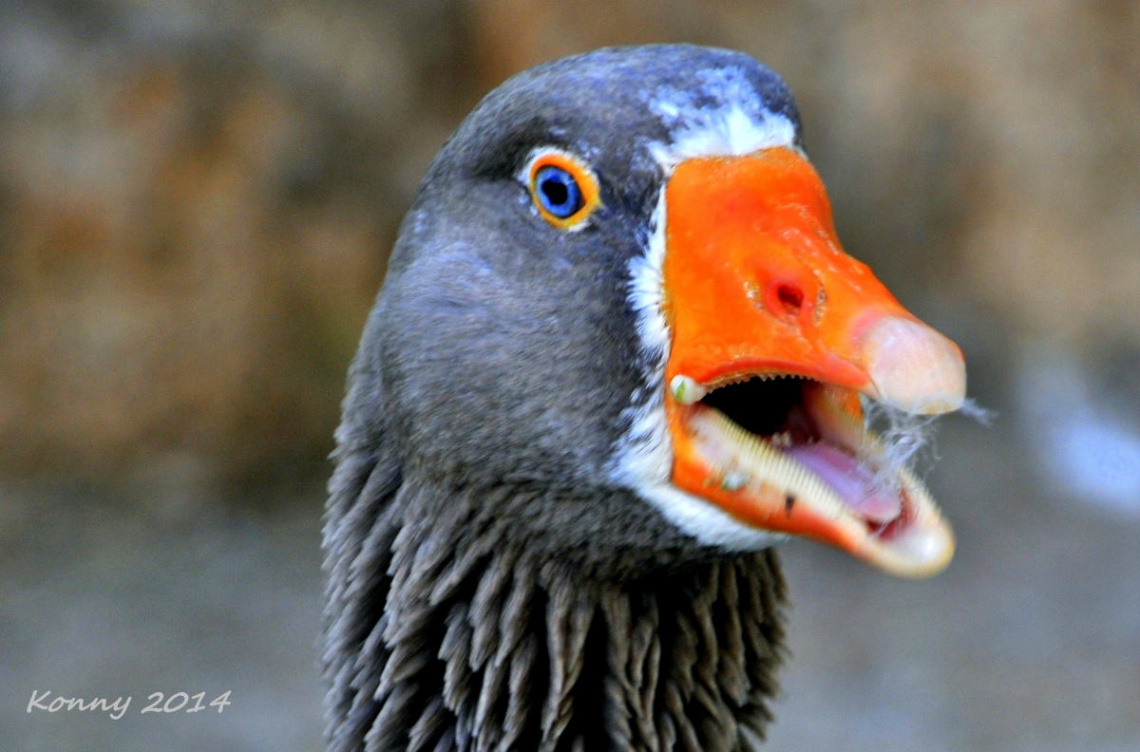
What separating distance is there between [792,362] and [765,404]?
1.20 feet

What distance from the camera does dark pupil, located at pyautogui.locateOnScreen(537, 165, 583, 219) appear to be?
96.7 inches

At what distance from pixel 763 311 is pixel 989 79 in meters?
6.71

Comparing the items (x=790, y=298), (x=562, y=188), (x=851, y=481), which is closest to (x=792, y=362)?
(x=790, y=298)

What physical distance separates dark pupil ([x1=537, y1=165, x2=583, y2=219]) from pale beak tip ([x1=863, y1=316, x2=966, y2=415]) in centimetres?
70

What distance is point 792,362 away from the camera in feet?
6.90

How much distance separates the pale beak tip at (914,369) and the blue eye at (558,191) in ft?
2.30

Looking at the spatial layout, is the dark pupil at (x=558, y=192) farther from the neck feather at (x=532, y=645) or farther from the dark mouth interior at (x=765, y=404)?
the neck feather at (x=532, y=645)

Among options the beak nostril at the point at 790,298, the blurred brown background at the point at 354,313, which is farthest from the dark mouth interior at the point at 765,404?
the blurred brown background at the point at 354,313

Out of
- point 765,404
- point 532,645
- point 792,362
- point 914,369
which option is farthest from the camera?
point 532,645

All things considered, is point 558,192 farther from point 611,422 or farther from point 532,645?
point 532,645

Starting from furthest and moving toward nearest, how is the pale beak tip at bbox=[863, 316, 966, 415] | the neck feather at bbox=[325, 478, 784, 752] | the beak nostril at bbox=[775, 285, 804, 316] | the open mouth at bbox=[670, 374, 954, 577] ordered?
1. the neck feather at bbox=[325, 478, 784, 752]
2. the beak nostril at bbox=[775, 285, 804, 316]
3. the open mouth at bbox=[670, 374, 954, 577]
4. the pale beak tip at bbox=[863, 316, 966, 415]

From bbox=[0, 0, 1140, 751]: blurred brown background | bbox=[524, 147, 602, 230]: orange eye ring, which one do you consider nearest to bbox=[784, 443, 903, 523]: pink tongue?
bbox=[524, 147, 602, 230]: orange eye ring

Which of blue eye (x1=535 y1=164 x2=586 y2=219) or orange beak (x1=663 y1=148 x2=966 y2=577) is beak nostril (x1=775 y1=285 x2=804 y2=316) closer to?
orange beak (x1=663 y1=148 x2=966 y2=577)

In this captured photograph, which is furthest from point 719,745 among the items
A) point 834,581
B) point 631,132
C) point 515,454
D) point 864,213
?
point 864,213
